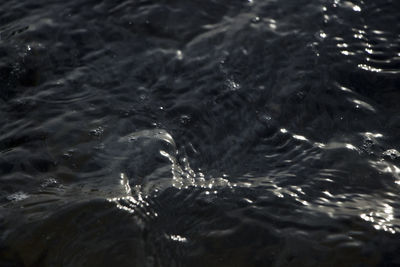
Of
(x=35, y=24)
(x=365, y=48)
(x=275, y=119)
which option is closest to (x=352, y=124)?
(x=275, y=119)

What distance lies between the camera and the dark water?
3471 millimetres

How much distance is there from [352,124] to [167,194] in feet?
4.87

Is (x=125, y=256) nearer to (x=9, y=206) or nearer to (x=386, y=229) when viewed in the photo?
(x=9, y=206)

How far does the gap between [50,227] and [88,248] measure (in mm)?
295

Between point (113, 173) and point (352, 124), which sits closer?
point (113, 173)

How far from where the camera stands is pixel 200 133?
4.18 m

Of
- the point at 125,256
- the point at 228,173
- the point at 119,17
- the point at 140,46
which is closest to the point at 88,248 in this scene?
the point at 125,256

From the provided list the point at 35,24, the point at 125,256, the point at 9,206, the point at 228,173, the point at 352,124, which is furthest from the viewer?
the point at 35,24

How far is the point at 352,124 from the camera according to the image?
4188 mm

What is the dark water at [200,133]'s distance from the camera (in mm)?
3471

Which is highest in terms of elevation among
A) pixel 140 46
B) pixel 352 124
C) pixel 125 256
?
pixel 140 46

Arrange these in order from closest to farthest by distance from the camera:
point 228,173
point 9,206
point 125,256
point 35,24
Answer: point 125,256 → point 9,206 → point 228,173 → point 35,24

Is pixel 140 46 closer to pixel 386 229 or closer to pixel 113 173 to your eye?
pixel 113 173

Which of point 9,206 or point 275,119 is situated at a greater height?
point 275,119
